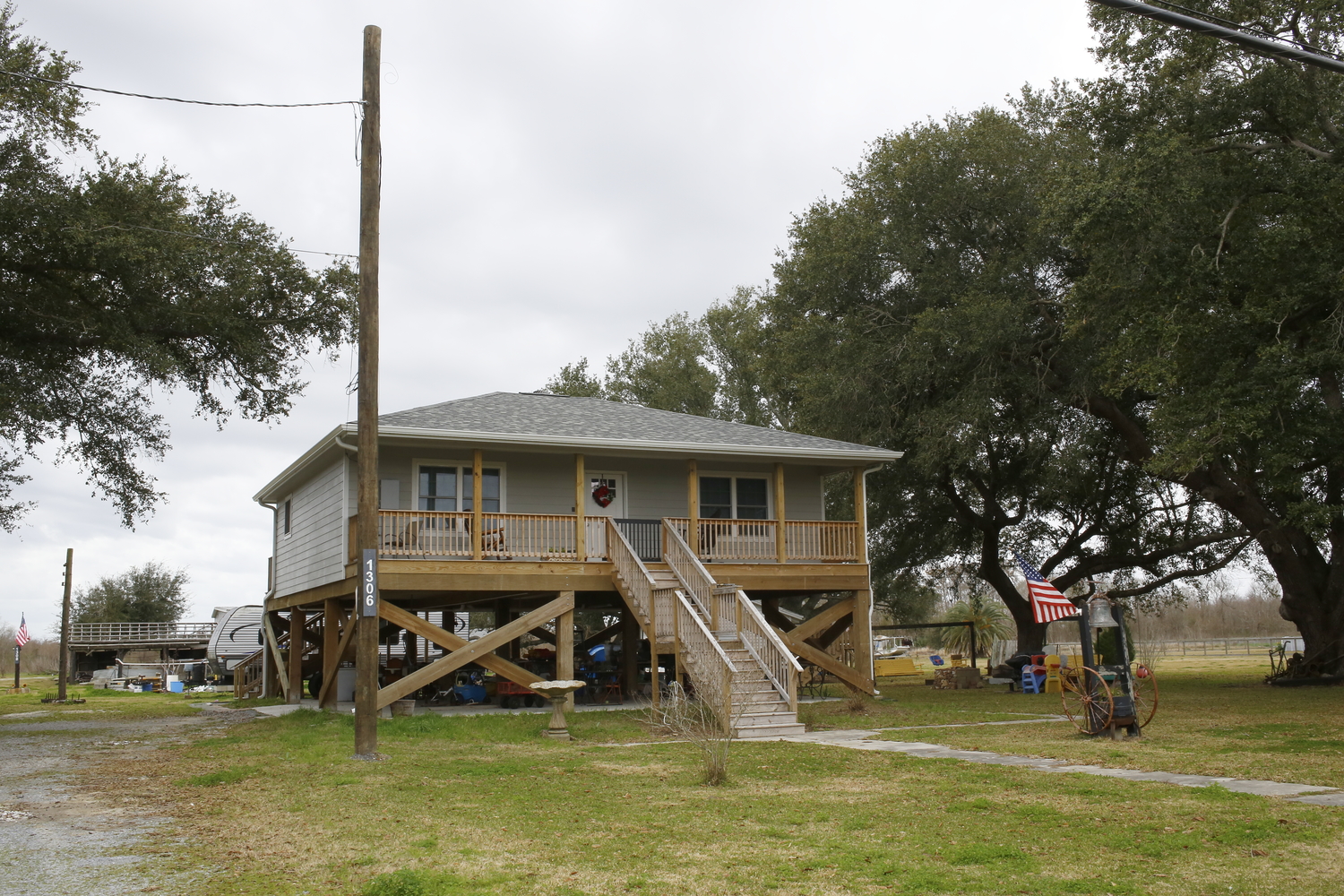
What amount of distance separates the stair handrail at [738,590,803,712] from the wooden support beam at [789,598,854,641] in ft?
13.7

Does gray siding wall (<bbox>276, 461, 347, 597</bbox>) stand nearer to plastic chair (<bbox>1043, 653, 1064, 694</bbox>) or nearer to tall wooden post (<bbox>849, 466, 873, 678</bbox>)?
tall wooden post (<bbox>849, 466, 873, 678</bbox>)

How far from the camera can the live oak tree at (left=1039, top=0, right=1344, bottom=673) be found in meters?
18.6

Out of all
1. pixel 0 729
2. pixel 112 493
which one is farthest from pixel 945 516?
pixel 0 729

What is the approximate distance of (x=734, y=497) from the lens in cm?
2306

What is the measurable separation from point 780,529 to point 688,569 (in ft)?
9.13

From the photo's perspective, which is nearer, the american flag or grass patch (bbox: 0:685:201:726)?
the american flag

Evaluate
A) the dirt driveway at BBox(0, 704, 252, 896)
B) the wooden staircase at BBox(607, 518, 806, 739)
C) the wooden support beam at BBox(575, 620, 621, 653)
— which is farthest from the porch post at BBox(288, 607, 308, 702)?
the wooden staircase at BBox(607, 518, 806, 739)

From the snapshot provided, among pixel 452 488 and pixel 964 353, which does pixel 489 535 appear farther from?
pixel 964 353

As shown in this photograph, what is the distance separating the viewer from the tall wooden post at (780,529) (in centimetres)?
2127

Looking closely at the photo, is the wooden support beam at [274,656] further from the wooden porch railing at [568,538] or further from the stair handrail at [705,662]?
the stair handrail at [705,662]

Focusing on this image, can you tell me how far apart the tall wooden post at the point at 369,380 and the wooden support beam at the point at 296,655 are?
1273cm

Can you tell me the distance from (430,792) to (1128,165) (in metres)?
16.1

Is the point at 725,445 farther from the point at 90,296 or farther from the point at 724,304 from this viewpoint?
the point at 724,304

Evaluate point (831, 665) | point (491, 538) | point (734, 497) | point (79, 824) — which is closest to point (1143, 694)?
point (831, 665)
